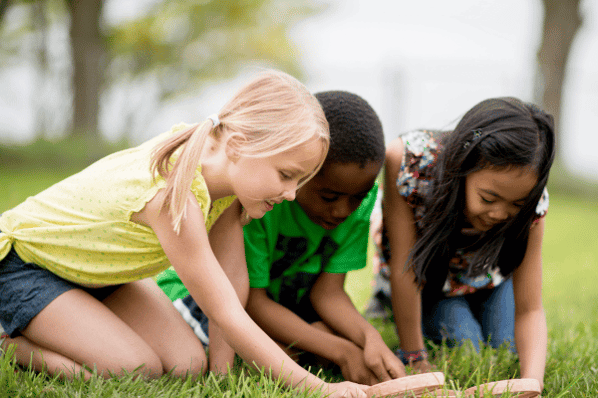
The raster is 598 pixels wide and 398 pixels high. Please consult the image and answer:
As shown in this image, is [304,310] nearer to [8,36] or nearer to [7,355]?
[7,355]

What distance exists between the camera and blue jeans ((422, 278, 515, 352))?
88.7 inches

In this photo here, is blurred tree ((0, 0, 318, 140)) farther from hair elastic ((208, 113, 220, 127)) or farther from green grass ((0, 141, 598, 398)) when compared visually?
hair elastic ((208, 113, 220, 127))

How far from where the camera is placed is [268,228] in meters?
1.98

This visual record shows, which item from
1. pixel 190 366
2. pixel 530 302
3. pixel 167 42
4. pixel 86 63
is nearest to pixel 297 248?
pixel 190 366

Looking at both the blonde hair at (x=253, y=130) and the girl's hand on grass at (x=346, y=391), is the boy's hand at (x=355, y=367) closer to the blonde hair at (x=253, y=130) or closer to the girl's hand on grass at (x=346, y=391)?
the girl's hand on grass at (x=346, y=391)

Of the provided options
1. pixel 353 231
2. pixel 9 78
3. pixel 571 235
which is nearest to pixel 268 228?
pixel 353 231

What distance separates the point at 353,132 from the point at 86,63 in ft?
25.3

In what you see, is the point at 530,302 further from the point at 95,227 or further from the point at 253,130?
the point at 95,227

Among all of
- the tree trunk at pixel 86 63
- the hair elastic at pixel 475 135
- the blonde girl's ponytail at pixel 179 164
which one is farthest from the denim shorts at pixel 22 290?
the tree trunk at pixel 86 63

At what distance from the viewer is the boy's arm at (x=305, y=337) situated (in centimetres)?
184

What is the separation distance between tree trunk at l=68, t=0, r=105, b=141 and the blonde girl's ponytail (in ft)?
21.2

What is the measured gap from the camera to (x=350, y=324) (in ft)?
6.61

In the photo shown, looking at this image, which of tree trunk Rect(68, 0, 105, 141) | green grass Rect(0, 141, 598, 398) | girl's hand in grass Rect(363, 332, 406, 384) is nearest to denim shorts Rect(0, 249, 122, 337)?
green grass Rect(0, 141, 598, 398)

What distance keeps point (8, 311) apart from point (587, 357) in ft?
6.52
